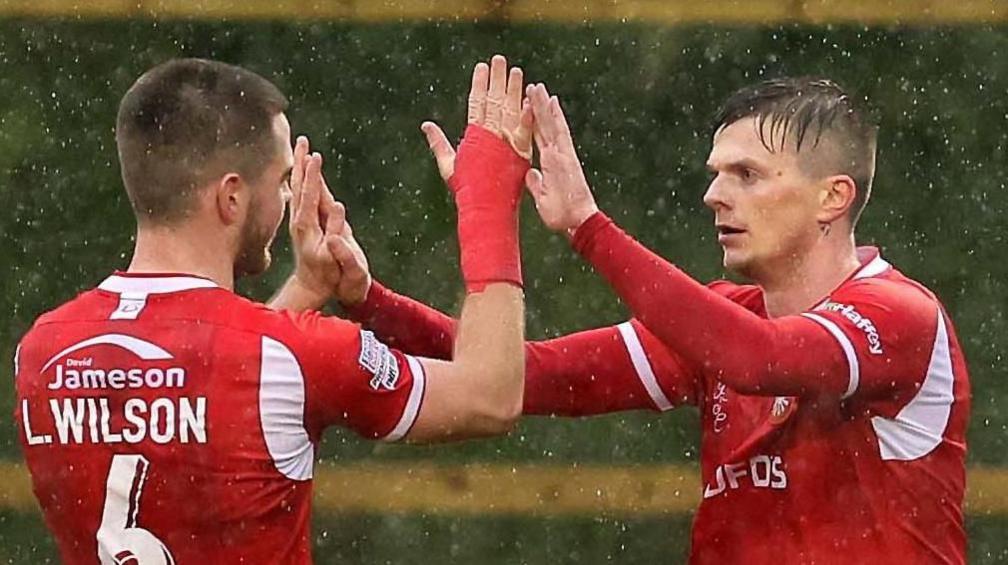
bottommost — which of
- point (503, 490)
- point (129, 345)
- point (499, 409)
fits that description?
point (503, 490)

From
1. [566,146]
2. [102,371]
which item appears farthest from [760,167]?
[102,371]

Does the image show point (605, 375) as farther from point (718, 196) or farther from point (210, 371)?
point (210, 371)

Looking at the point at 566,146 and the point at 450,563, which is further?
the point at 450,563

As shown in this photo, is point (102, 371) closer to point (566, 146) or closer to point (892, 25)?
point (566, 146)

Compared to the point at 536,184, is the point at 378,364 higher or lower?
lower

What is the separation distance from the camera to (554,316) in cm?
535

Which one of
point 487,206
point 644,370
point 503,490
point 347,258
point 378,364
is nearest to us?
point 378,364

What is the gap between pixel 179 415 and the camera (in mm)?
2584

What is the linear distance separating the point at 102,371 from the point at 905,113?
3.22m

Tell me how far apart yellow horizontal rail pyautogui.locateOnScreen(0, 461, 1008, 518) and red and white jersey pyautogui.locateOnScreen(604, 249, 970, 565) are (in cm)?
213

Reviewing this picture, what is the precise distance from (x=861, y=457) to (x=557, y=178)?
60cm

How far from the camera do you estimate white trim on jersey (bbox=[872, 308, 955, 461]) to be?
299cm

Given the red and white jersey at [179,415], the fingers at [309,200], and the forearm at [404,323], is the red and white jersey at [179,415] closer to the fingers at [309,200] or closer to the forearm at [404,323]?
the fingers at [309,200]

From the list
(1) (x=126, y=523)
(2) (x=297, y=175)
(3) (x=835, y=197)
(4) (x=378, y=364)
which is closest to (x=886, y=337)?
(3) (x=835, y=197)
